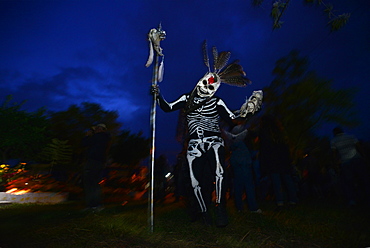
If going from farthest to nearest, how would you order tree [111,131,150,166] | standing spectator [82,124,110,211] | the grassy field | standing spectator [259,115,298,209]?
tree [111,131,150,166]
standing spectator [82,124,110,211]
standing spectator [259,115,298,209]
the grassy field

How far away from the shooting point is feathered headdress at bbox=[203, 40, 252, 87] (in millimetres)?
3947

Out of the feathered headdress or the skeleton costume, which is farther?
the feathered headdress

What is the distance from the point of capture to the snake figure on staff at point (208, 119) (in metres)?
Result: 3.39

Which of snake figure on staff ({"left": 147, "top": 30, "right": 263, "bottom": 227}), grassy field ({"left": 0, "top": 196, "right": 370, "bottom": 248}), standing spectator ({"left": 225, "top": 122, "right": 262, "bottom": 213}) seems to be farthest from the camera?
standing spectator ({"left": 225, "top": 122, "right": 262, "bottom": 213})

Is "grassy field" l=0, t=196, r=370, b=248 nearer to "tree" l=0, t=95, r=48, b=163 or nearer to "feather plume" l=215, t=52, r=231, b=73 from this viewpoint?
"feather plume" l=215, t=52, r=231, b=73

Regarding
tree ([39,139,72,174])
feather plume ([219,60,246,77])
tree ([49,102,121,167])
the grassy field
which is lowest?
the grassy field

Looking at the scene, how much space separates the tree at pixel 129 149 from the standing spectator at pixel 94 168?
28.0 m

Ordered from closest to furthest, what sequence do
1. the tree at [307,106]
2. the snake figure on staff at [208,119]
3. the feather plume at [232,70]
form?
the snake figure on staff at [208,119] < the feather plume at [232,70] < the tree at [307,106]

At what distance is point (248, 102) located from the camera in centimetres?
370

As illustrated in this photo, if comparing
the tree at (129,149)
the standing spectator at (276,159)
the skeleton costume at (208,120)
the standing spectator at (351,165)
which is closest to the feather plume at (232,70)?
the skeleton costume at (208,120)

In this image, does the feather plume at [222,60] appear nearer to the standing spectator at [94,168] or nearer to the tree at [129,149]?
the standing spectator at [94,168]

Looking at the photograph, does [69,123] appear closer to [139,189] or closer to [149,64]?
[139,189]

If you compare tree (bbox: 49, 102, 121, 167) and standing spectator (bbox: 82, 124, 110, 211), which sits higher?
tree (bbox: 49, 102, 121, 167)

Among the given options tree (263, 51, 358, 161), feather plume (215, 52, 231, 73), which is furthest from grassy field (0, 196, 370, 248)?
tree (263, 51, 358, 161)
